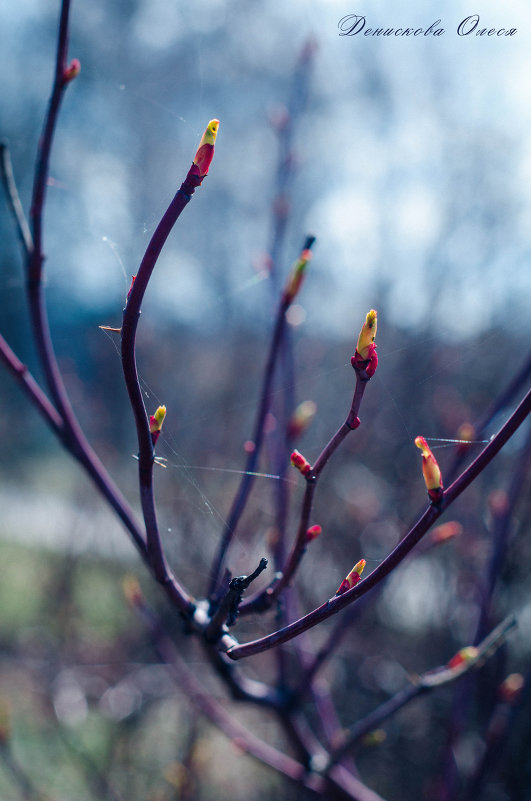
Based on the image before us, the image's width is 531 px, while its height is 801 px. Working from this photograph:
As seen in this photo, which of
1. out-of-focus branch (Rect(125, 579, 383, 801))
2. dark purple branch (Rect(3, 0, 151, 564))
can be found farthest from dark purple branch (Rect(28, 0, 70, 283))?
out-of-focus branch (Rect(125, 579, 383, 801))

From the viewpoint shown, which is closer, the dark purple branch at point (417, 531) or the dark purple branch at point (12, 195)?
the dark purple branch at point (417, 531)

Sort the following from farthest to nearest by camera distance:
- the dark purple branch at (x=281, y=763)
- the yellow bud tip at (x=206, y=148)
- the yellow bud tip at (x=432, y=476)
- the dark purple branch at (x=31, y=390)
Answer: the dark purple branch at (x=281, y=763) → the dark purple branch at (x=31, y=390) → the yellow bud tip at (x=432, y=476) → the yellow bud tip at (x=206, y=148)

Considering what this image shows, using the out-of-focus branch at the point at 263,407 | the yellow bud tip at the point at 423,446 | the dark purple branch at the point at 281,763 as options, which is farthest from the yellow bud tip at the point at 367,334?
the dark purple branch at the point at 281,763

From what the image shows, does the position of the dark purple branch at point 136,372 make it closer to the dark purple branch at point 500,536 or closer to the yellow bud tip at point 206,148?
the yellow bud tip at point 206,148

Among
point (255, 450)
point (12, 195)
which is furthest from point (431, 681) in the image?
point (12, 195)

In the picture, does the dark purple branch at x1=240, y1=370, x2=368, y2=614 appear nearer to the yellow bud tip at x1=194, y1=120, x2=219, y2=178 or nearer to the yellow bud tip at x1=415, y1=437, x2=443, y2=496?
the yellow bud tip at x1=415, y1=437, x2=443, y2=496

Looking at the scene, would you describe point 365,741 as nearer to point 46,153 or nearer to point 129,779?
point 46,153
